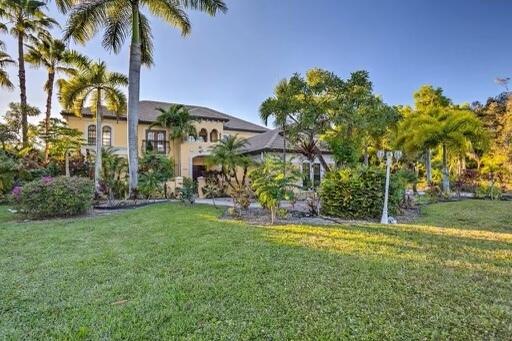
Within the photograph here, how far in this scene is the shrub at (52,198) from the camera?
39.0 ft

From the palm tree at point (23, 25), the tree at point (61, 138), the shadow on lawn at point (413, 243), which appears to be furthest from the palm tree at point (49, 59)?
the shadow on lawn at point (413, 243)

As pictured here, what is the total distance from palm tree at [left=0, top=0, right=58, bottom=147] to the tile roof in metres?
3.42

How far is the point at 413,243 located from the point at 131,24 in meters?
18.4

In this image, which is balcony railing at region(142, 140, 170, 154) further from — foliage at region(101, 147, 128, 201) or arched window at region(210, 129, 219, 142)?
arched window at region(210, 129, 219, 142)

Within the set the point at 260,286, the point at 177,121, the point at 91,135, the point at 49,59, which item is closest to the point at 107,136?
the point at 91,135

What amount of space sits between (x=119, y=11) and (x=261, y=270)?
1849cm

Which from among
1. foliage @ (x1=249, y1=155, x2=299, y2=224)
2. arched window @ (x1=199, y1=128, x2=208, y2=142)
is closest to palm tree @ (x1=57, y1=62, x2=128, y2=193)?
arched window @ (x1=199, y1=128, x2=208, y2=142)

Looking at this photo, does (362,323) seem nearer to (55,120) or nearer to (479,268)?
A: (479,268)

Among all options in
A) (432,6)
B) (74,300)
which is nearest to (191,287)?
(74,300)

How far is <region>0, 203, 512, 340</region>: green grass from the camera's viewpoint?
3.29 metres

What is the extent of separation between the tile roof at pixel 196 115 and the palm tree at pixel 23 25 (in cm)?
342

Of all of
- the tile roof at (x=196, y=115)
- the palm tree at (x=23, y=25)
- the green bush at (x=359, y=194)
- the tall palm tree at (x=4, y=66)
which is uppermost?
the palm tree at (x=23, y=25)

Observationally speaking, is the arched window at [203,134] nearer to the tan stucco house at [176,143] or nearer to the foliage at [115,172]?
the tan stucco house at [176,143]

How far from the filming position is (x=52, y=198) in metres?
12.0
